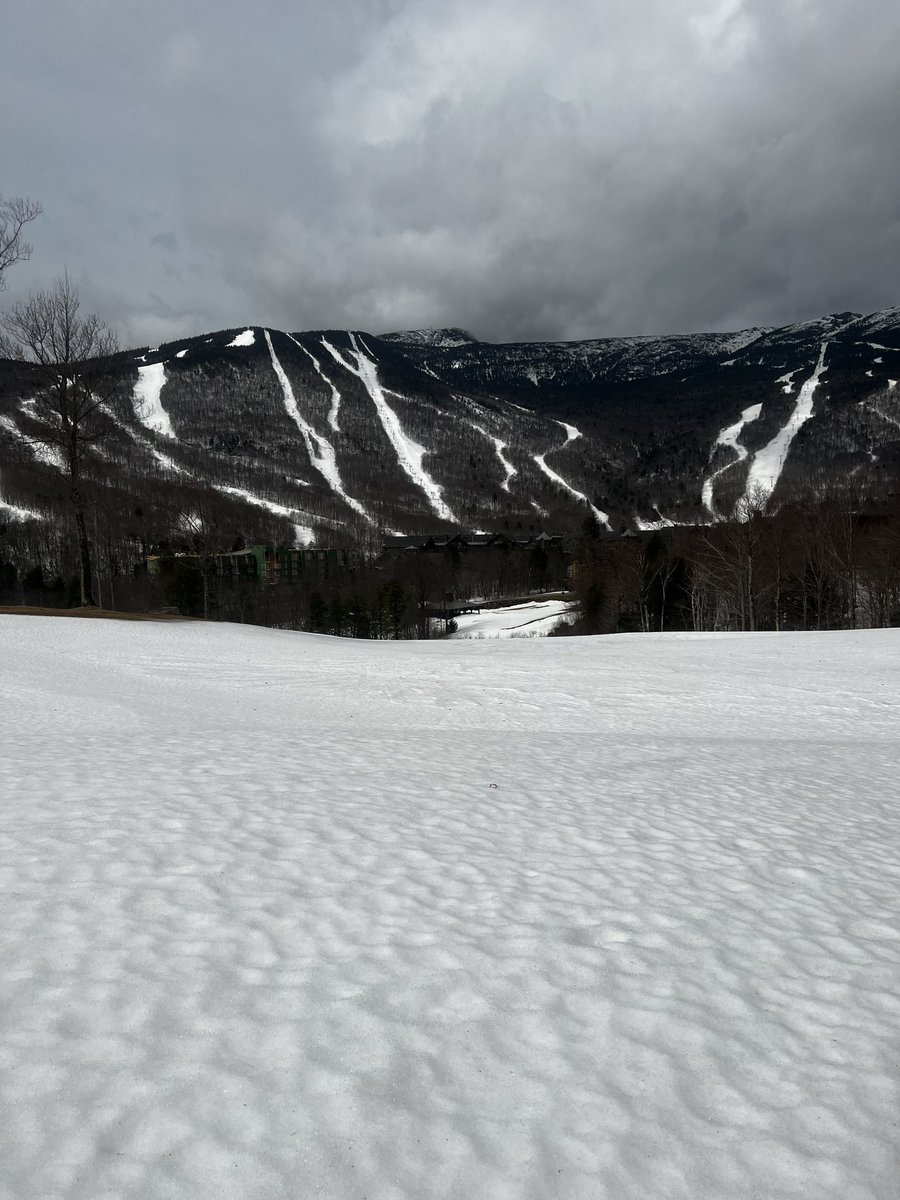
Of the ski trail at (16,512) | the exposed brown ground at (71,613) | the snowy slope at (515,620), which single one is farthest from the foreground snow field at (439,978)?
the ski trail at (16,512)

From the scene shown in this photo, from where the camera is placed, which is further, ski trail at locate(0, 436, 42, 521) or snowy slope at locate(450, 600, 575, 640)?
ski trail at locate(0, 436, 42, 521)

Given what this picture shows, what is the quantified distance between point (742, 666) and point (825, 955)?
53.1 ft

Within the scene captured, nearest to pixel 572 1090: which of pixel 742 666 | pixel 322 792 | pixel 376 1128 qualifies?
pixel 376 1128

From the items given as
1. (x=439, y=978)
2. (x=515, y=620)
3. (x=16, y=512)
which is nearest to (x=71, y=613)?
(x=439, y=978)

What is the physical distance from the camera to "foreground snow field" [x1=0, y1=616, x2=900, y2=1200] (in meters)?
1.95

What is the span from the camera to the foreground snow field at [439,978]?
1951 millimetres

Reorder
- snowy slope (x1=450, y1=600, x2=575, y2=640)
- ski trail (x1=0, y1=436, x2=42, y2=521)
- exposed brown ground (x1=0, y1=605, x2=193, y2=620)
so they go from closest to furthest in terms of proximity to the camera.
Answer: exposed brown ground (x1=0, y1=605, x2=193, y2=620) → snowy slope (x1=450, y1=600, x2=575, y2=640) → ski trail (x1=0, y1=436, x2=42, y2=521)

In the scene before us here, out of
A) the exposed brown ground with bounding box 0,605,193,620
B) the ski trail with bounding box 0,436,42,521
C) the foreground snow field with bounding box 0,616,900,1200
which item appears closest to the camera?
the foreground snow field with bounding box 0,616,900,1200

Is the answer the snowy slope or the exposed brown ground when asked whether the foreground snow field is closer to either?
the exposed brown ground

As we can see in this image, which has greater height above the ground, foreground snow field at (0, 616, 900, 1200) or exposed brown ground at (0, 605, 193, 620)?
exposed brown ground at (0, 605, 193, 620)

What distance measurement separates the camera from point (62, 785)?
5.12 meters

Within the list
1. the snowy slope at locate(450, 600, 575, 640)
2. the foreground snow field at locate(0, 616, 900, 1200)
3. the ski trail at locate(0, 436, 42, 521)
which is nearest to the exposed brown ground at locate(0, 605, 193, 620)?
the foreground snow field at locate(0, 616, 900, 1200)

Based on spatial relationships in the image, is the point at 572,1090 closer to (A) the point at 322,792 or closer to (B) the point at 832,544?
(A) the point at 322,792

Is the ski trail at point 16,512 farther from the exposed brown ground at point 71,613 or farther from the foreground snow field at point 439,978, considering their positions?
the foreground snow field at point 439,978
